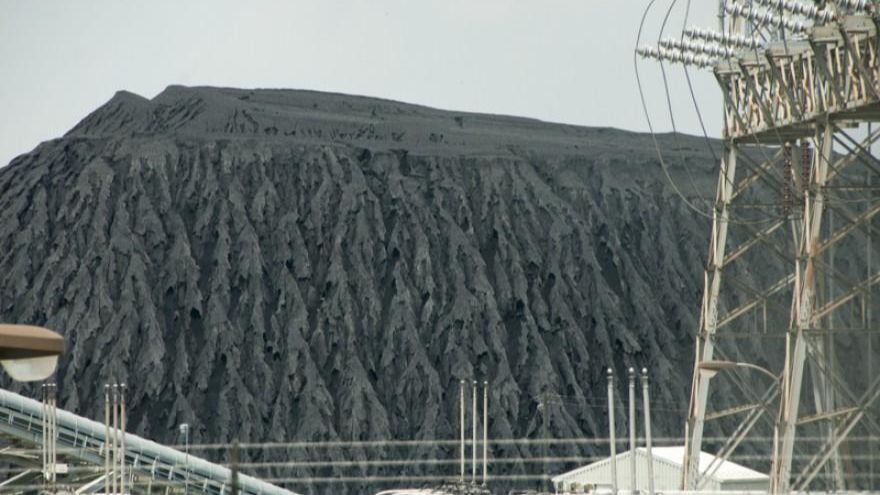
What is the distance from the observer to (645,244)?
12569 cm

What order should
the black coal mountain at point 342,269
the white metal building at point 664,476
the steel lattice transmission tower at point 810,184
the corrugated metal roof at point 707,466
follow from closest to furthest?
the steel lattice transmission tower at point 810,184 < the white metal building at point 664,476 < the corrugated metal roof at point 707,466 < the black coal mountain at point 342,269

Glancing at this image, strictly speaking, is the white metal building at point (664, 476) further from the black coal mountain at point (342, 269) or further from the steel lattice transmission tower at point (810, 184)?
the black coal mountain at point (342, 269)

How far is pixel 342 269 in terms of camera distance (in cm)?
11656

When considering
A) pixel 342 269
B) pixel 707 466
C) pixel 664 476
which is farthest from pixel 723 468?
pixel 342 269

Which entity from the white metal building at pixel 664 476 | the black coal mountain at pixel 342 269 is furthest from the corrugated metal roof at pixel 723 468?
the black coal mountain at pixel 342 269

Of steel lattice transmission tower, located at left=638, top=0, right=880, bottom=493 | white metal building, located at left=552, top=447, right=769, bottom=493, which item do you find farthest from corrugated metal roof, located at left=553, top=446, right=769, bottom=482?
steel lattice transmission tower, located at left=638, top=0, right=880, bottom=493

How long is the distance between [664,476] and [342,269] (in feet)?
192

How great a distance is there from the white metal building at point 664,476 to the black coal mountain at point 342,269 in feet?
120

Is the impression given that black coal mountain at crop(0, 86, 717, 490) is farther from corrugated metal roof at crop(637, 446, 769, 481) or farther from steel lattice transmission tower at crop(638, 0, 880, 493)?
steel lattice transmission tower at crop(638, 0, 880, 493)

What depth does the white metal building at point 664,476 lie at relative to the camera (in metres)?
55.1

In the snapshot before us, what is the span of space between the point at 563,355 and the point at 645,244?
12779 millimetres

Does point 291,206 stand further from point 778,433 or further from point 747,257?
point 778,433

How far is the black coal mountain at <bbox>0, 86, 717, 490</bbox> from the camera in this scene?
358 feet

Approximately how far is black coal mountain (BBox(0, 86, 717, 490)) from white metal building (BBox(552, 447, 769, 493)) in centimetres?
3669
